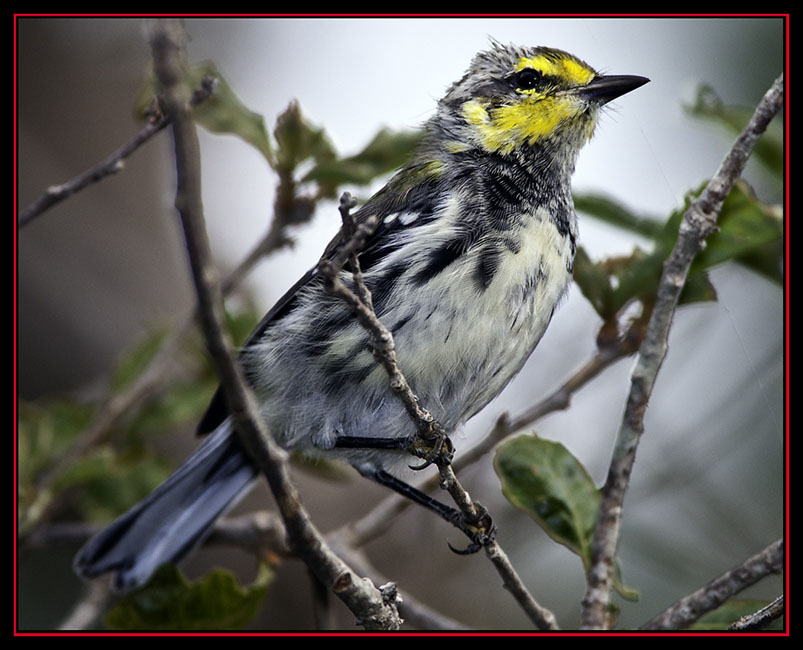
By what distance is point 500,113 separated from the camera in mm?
3402

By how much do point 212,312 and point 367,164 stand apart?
71.1 inches

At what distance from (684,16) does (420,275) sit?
1211 mm

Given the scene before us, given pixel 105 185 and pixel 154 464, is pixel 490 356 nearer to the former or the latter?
pixel 154 464

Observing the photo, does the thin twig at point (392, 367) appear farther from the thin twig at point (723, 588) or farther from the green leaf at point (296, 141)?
the green leaf at point (296, 141)

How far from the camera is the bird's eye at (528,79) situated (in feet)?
11.1

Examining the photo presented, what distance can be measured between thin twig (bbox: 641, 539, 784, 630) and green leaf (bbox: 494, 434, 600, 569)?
39 cm

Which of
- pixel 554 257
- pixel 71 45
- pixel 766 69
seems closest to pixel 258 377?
pixel 554 257

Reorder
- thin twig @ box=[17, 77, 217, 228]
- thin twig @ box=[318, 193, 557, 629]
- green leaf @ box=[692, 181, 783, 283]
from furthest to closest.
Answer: green leaf @ box=[692, 181, 783, 283] → thin twig @ box=[17, 77, 217, 228] → thin twig @ box=[318, 193, 557, 629]

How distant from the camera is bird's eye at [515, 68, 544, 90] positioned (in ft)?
11.1

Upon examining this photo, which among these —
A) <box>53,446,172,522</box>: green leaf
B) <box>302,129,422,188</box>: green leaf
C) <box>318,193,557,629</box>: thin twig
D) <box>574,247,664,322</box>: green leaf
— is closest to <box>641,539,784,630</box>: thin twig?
<box>318,193,557,629</box>: thin twig

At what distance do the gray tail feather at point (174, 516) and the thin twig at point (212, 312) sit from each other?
1355 millimetres

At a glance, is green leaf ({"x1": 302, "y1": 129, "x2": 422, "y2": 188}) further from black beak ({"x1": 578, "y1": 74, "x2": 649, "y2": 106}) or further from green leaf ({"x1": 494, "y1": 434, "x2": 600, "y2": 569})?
green leaf ({"x1": 494, "y1": 434, "x2": 600, "y2": 569})

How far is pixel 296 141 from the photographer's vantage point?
2980 millimetres

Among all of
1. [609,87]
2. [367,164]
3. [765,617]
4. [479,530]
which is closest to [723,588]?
[765,617]
